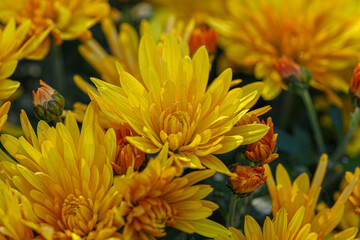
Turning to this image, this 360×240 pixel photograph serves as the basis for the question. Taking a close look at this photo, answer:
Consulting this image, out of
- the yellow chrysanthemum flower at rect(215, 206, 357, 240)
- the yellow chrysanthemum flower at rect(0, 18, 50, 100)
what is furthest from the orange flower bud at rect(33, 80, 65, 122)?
the yellow chrysanthemum flower at rect(215, 206, 357, 240)

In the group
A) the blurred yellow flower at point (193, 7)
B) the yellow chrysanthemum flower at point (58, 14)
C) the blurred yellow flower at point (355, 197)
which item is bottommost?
the blurred yellow flower at point (355, 197)

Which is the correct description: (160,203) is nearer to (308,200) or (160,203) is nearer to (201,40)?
(308,200)

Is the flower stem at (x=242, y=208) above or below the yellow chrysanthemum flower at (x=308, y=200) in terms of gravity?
below

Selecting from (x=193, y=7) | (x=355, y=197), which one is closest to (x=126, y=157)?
(x=355, y=197)

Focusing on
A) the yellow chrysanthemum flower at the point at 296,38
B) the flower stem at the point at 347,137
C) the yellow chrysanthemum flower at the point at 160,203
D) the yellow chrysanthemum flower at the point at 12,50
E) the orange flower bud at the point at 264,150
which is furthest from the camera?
the yellow chrysanthemum flower at the point at 296,38

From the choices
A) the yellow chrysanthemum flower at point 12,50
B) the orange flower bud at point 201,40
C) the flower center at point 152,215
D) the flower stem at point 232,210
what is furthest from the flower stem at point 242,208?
the yellow chrysanthemum flower at point 12,50

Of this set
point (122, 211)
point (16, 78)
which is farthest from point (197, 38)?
point (16, 78)

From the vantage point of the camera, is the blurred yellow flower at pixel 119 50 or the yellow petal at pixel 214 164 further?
the blurred yellow flower at pixel 119 50

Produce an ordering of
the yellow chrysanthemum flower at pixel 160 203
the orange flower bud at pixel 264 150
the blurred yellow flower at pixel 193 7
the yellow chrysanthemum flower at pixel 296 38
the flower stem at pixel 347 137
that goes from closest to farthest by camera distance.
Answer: the yellow chrysanthemum flower at pixel 160 203 → the orange flower bud at pixel 264 150 → the flower stem at pixel 347 137 → the yellow chrysanthemum flower at pixel 296 38 → the blurred yellow flower at pixel 193 7

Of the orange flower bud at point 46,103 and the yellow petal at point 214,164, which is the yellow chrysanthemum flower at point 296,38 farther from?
the orange flower bud at point 46,103

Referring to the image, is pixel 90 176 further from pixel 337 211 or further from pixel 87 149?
pixel 337 211
